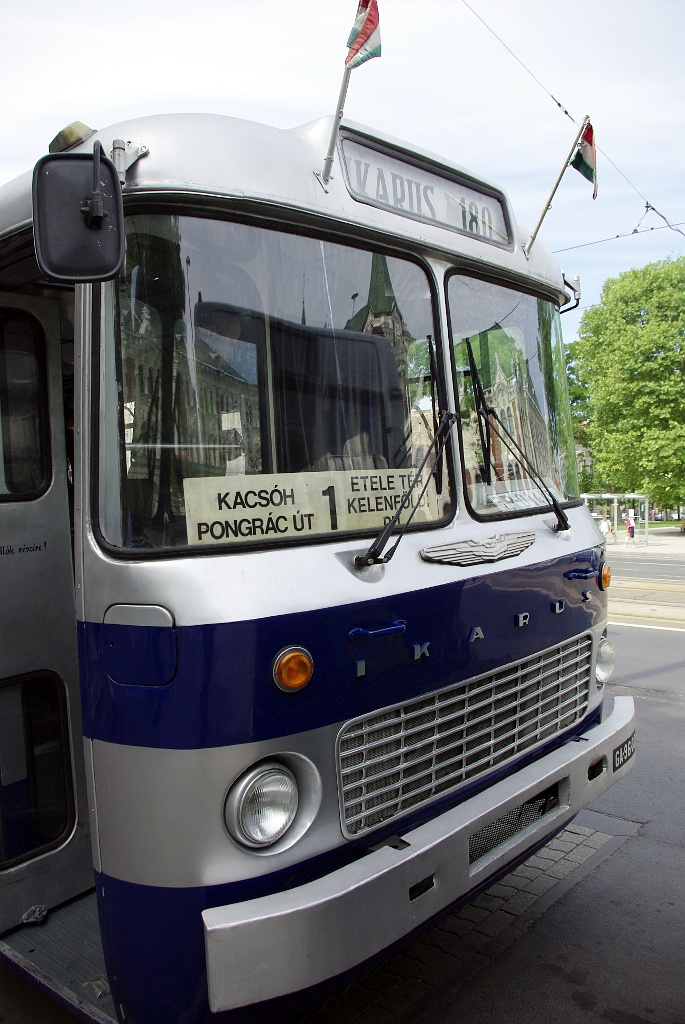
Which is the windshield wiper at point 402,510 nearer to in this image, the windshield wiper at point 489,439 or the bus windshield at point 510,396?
the bus windshield at point 510,396

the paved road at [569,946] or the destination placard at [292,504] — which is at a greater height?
the destination placard at [292,504]

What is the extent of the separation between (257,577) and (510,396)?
158 centimetres

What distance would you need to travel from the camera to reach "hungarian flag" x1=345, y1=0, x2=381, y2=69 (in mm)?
2438

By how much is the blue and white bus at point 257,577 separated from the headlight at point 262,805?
0.04 feet

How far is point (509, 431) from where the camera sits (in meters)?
3.29

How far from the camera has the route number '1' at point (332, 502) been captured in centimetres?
255

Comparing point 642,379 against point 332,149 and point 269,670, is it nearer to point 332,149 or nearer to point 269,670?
point 332,149

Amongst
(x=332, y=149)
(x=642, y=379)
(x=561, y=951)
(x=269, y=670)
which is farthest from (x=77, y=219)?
(x=642, y=379)

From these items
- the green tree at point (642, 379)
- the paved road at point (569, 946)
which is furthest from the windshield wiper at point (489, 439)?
the green tree at point (642, 379)

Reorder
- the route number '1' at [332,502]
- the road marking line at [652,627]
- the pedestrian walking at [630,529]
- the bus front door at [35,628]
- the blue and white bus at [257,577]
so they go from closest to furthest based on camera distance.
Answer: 1. the blue and white bus at [257,577]
2. the route number '1' at [332,502]
3. the bus front door at [35,628]
4. the road marking line at [652,627]
5. the pedestrian walking at [630,529]

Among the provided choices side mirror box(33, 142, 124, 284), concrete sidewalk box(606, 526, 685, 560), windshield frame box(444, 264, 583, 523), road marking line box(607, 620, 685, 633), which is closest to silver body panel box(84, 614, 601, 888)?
windshield frame box(444, 264, 583, 523)

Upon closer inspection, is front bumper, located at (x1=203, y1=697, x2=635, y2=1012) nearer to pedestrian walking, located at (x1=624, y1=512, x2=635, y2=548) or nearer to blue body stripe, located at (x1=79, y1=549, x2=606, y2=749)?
blue body stripe, located at (x1=79, y1=549, x2=606, y2=749)

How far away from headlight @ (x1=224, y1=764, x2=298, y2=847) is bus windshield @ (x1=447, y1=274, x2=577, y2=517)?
1246 millimetres

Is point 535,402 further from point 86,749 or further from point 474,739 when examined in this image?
point 86,749
